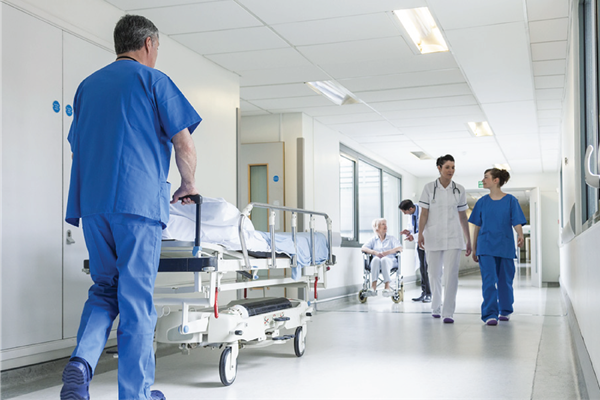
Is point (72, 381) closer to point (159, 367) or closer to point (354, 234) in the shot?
point (159, 367)

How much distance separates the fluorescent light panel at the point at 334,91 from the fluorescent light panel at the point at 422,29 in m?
1.33

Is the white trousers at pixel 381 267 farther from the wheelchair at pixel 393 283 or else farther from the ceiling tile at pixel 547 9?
the ceiling tile at pixel 547 9

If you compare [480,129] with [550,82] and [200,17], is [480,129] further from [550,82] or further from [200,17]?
[200,17]

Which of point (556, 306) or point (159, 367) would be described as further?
point (556, 306)

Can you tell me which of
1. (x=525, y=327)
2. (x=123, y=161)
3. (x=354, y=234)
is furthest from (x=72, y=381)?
(x=354, y=234)

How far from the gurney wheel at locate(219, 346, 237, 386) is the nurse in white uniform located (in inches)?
117

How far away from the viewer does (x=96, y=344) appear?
2186 mm

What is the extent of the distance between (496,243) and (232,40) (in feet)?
9.81

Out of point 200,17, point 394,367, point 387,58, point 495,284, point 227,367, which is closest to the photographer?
point 227,367

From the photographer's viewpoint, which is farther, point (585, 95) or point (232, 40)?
point (232, 40)

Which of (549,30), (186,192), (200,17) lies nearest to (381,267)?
(549,30)

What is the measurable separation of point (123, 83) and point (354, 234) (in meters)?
7.73

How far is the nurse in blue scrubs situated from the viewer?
5.70m

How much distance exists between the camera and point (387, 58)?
18.3 ft
